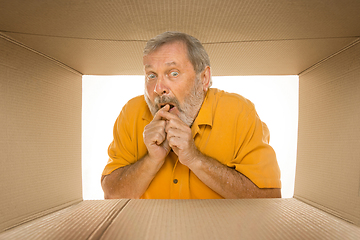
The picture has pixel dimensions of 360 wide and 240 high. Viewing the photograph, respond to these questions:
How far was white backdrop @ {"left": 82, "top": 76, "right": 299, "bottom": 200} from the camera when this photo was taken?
1.45 m

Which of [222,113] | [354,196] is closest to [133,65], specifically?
[222,113]

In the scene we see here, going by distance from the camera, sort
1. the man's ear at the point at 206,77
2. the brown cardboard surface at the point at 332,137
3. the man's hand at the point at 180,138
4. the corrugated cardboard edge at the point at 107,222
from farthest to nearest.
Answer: the man's ear at the point at 206,77, the man's hand at the point at 180,138, the brown cardboard surface at the point at 332,137, the corrugated cardboard edge at the point at 107,222

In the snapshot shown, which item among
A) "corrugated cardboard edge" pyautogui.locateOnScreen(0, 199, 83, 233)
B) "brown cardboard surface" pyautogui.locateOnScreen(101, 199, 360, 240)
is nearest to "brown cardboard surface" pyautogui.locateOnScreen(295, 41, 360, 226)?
"brown cardboard surface" pyautogui.locateOnScreen(101, 199, 360, 240)

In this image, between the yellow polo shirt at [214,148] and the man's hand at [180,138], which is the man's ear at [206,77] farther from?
the man's hand at [180,138]

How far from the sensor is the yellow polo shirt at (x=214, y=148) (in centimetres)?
109

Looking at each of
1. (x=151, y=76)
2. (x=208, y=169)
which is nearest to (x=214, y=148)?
(x=208, y=169)

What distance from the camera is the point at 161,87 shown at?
3.49 ft

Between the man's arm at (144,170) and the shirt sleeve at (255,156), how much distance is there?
305 millimetres

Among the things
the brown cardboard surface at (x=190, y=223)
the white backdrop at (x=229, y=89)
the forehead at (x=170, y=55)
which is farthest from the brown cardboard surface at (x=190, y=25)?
the white backdrop at (x=229, y=89)

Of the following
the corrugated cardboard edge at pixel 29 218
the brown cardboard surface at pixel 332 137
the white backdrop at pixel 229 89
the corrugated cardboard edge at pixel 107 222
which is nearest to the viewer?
the corrugated cardboard edge at pixel 107 222

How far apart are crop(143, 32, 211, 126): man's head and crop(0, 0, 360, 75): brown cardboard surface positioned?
0.21m

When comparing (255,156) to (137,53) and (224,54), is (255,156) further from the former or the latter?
(137,53)

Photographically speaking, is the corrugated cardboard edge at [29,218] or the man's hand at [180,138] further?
the man's hand at [180,138]

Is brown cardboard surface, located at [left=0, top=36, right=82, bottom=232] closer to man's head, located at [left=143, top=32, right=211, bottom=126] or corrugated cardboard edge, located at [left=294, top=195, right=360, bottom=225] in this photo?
man's head, located at [left=143, top=32, right=211, bottom=126]
